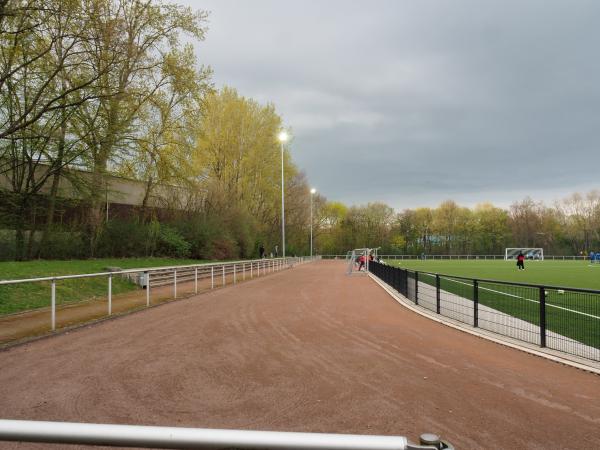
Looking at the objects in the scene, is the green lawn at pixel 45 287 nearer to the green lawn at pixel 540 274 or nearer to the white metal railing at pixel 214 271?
the white metal railing at pixel 214 271

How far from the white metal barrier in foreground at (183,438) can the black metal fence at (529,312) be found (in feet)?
22.3

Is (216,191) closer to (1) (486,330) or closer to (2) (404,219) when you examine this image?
(1) (486,330)

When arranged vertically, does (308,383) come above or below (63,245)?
below

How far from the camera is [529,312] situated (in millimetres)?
9508

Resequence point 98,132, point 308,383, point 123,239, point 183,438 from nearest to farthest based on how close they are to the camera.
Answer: point 183,438, point 308,383, point 98,132, point 123,239

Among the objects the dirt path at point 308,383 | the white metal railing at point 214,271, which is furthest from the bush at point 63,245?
the dirt path at point 308,383

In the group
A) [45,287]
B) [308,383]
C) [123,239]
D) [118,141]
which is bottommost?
[308,383]

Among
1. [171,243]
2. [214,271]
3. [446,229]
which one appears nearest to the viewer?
[214,271]

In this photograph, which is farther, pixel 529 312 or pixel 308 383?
pixel 529 312

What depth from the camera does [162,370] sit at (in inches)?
246

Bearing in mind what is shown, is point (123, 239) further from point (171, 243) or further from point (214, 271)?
point (214, 271)

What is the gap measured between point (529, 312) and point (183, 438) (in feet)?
31.4

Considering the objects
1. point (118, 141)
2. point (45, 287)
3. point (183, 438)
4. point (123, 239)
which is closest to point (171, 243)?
point (123, 239)

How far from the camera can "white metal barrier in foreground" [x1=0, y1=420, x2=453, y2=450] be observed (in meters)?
1.43
